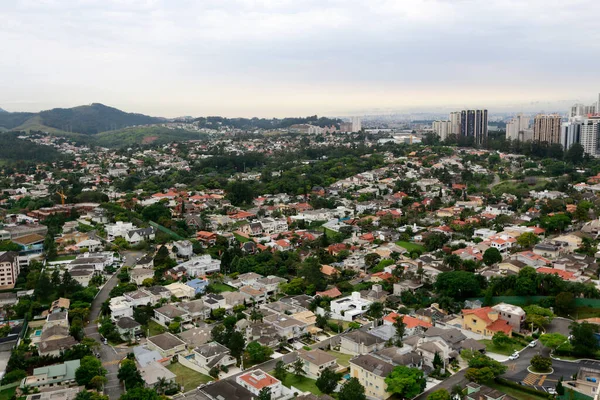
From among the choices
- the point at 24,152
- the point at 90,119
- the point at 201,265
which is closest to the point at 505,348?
the point at 201,265

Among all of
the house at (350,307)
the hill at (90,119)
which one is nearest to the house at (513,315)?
the house at (350,307)

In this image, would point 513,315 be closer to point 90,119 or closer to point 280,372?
point 280,372

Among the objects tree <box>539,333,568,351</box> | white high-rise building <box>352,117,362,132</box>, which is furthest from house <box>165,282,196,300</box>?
white high-rise building <box>352,117,362,132</box>

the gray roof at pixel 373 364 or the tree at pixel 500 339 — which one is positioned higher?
the gray roof at pixel 373 364

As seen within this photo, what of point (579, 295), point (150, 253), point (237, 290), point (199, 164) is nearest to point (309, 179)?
point (199, 164)

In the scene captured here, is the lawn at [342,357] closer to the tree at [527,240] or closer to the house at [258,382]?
the house at [258,382]

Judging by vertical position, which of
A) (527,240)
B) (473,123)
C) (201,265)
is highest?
(473,123)
